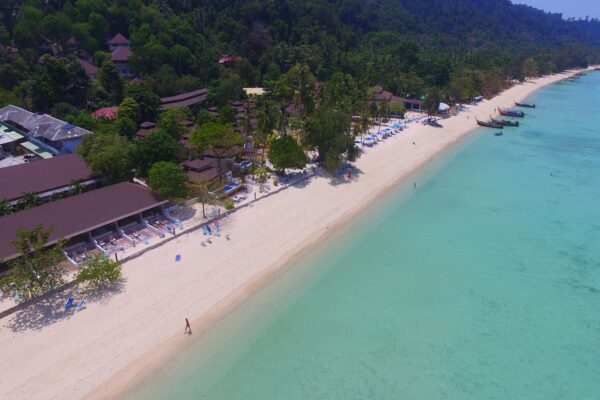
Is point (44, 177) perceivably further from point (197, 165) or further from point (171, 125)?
point (171, 125)

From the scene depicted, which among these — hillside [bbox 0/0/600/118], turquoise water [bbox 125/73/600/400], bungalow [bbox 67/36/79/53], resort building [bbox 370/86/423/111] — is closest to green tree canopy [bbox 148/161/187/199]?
turquoise water [bbox 125/73/600/400]

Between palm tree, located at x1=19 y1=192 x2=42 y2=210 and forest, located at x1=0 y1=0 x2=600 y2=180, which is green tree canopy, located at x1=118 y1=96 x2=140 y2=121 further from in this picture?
palm tree, located at x1=19 y1=192 x2=42 y2=210

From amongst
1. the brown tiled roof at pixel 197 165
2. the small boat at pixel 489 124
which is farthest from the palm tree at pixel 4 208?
the small boat at pixel 489 124

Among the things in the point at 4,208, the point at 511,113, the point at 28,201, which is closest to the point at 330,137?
the point at 28,201

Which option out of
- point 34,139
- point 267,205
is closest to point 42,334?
point 267,205

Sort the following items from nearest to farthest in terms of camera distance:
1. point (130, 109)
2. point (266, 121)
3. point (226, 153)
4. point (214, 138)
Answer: point (214, 138) < point (226, 153) < point (266, 121) < point (130, 109)
